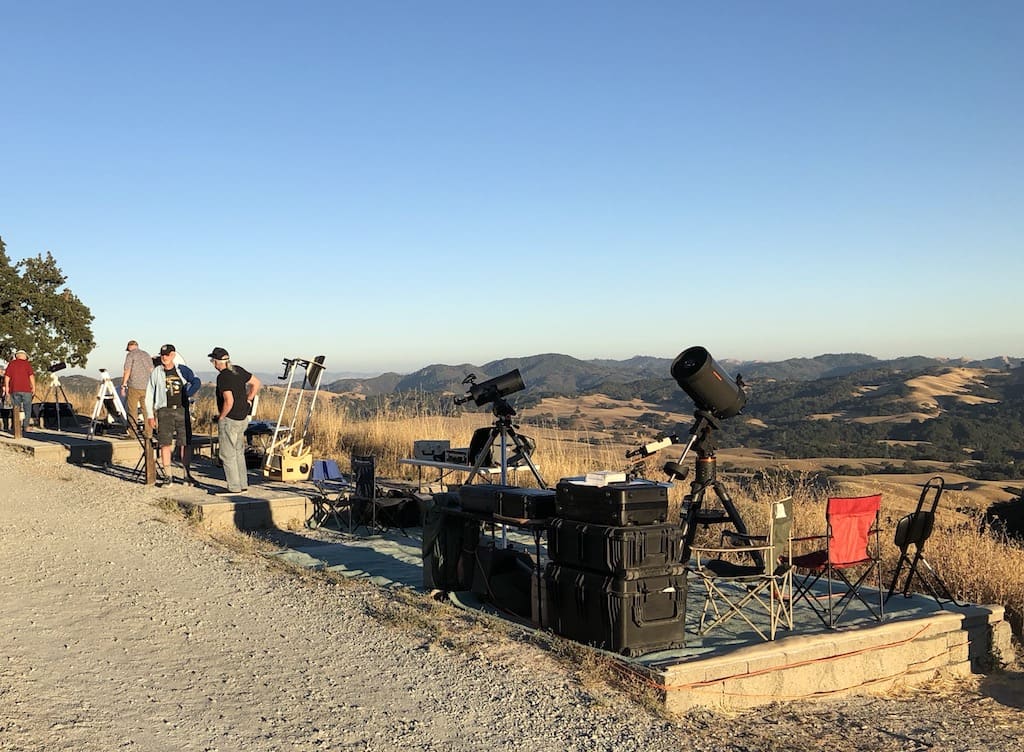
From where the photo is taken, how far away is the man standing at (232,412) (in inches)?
421

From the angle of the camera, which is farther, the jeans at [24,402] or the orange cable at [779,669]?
the jeans at [24,402]

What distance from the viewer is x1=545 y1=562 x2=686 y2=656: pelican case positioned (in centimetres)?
542

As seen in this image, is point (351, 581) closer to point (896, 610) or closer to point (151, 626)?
point (151, 626)

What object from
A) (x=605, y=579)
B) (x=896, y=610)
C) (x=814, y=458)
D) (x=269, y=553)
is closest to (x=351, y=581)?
(x=269, y=553)

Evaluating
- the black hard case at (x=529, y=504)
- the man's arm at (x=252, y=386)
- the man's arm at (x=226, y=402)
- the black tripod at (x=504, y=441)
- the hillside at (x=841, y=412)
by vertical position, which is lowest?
the hillside at (x=841, y=412)

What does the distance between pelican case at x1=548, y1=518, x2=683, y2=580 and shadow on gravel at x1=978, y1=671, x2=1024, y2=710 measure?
221cm

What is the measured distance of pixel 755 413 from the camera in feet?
216

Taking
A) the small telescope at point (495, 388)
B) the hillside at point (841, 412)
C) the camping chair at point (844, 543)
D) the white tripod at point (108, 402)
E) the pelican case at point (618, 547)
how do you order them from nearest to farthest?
the pelican case at point (618, 547), the camping chair at point (844, 543), the small telescope at point (495, 388), the white tripod at point (108, 402), the hillside at point (841, 412)

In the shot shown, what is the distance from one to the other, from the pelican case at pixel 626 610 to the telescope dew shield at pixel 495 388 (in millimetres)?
2303

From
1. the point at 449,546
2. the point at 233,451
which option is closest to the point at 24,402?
the point at 233,451

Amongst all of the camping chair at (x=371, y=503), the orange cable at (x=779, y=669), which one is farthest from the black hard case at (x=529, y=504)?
the camping chair at (x=371, y=503)

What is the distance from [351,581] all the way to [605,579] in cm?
272

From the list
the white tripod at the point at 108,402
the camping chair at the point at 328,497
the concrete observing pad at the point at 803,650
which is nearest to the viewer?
the concrete observing pad at the point at 803,650

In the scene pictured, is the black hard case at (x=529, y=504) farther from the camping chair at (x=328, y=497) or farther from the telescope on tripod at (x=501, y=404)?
the camping chair at (x=328, y=497)
